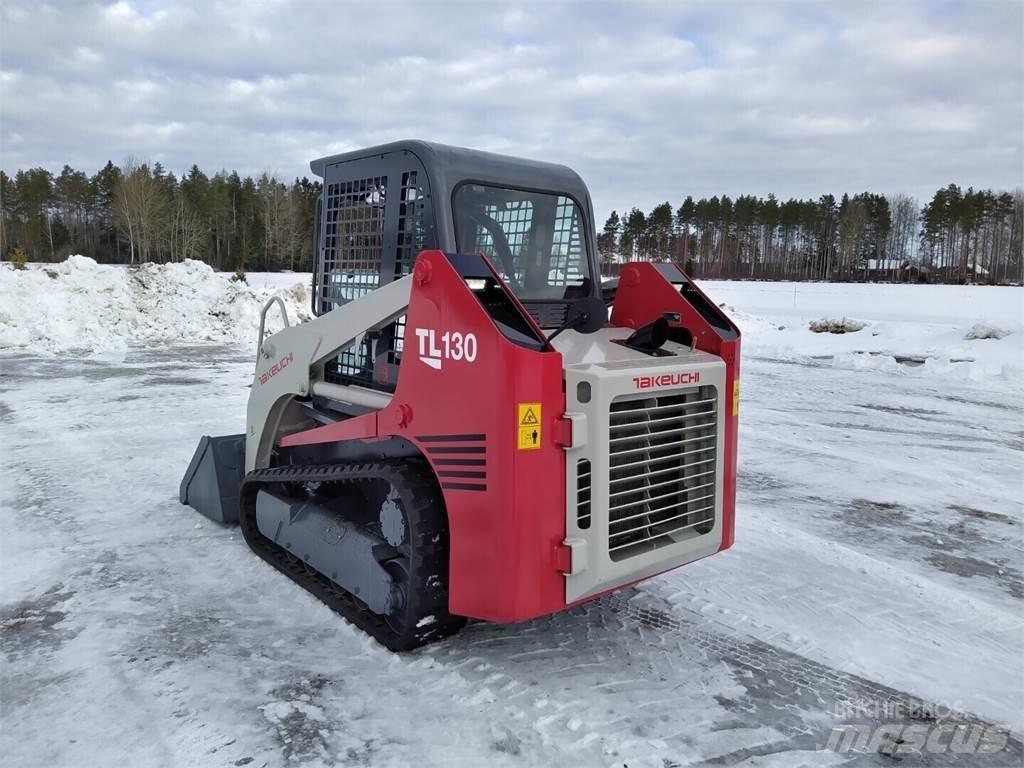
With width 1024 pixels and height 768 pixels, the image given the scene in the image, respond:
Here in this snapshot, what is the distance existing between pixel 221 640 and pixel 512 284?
2.30m

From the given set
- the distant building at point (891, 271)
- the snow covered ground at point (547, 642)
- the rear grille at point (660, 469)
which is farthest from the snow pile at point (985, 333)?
the distant building at point (891, 271)

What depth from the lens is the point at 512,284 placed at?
402cm

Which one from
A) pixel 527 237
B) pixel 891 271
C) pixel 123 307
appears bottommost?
pixel 123 307

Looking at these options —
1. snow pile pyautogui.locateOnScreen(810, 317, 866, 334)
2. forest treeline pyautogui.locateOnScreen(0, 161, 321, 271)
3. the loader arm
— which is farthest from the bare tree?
the loader arm

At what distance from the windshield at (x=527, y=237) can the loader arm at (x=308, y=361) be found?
51 centimetres

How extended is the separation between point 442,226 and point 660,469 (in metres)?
1.56

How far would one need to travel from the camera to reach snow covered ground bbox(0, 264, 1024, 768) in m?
2.87

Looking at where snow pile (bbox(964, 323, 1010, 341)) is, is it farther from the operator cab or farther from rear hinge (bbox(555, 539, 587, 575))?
rear hinge (bbox(555, 539, 587, 575))

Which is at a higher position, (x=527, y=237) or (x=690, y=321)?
(x=527, y=237)

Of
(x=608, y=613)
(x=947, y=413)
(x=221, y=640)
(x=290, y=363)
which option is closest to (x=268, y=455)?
(x=290, y=363)

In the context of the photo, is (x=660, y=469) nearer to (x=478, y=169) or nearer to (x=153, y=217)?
(x=478, y=169)

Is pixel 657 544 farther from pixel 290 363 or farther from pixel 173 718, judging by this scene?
pixel 290 363

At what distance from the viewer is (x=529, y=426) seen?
2918 millimetres

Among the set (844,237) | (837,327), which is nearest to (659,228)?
(844,237)
